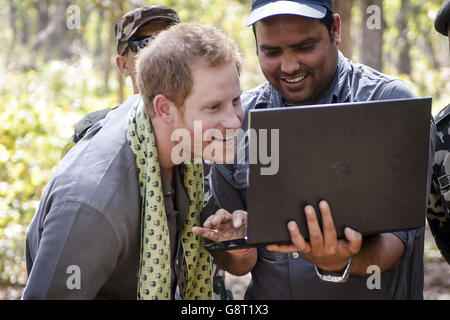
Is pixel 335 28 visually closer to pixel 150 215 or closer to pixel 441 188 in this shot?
pixel 441 188

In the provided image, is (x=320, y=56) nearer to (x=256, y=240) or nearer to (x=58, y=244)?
(x=256, y=240)

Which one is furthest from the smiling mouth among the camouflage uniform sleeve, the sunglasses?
the sunglasses

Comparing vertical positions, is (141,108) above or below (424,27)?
below

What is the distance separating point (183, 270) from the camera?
237 cm

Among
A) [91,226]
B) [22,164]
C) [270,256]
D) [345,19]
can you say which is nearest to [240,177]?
[270,256]

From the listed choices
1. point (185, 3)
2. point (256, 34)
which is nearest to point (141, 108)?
point (256, 34)

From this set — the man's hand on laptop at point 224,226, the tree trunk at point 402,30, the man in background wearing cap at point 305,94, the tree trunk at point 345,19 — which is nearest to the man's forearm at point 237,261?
the man in background wearing cap at point 305,94

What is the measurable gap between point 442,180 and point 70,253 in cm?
188

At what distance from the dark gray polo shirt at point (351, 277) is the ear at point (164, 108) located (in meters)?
0.59

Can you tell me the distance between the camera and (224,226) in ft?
7.33

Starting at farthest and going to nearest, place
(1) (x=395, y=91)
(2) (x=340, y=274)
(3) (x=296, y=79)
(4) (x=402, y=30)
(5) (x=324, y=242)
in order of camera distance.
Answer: (4) (x=402, y=30)
(3) (x=296, y=79)
(1) (x=395, y=91)
(2) (x=340, y=274)
(5) (x=324, y=242)

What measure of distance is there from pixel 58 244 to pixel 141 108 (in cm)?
61

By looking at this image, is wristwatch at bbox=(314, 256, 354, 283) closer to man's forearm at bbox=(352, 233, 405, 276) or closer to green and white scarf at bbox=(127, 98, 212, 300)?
man's forearm at bbox=(352, 233, 405, 276)

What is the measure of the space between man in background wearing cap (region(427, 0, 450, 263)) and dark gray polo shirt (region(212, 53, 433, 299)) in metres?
0.56
